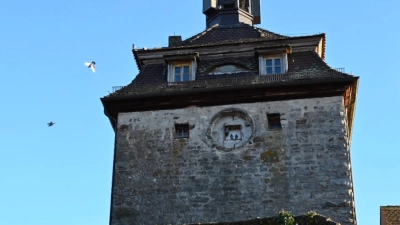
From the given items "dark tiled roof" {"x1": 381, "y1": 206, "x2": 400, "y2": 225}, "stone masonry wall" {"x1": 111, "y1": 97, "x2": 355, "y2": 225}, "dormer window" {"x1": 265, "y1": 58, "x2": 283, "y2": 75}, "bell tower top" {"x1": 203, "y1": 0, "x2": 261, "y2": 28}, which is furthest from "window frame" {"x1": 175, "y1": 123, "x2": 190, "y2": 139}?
"bell tower top" {"x1": 203, "y1": 0, "x2": 261, "y2": 28}

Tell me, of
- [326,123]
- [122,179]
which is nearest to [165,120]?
[122,179]

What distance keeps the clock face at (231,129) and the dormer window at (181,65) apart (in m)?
2.07

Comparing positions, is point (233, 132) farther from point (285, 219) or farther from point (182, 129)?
point (285, 219)

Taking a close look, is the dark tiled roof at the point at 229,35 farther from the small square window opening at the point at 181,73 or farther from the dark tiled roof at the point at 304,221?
the dark tiled roof at the point at 304,221

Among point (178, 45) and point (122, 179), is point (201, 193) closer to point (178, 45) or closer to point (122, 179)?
point (122, 179)

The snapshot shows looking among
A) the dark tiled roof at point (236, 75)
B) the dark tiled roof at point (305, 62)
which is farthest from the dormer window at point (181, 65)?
the dark tiled roof at point (305, 62)

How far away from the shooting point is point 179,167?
73.4 feet

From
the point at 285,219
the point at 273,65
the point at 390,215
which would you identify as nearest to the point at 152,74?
the point at 273,65

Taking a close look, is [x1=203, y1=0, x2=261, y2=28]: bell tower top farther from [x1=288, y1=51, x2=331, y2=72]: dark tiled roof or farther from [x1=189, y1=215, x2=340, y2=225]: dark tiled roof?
[x1=189, y1=215, x2=340, y2=225]: dark tiled roof

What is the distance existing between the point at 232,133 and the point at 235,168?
1.29 m

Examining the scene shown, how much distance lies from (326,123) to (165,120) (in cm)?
471

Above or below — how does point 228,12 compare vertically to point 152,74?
above

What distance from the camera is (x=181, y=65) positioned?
24766 mm

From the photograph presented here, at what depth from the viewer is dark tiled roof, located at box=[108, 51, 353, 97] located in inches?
925
